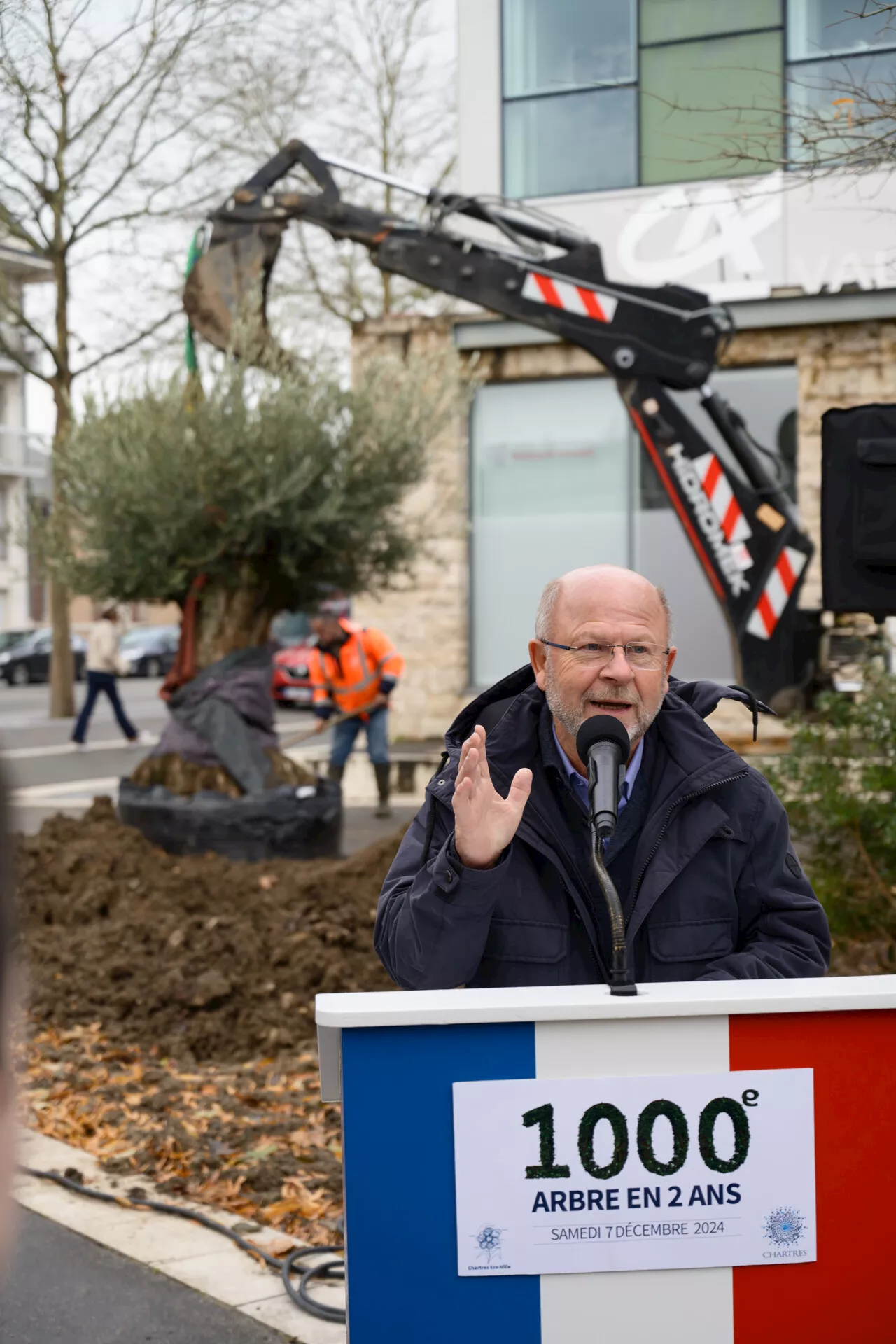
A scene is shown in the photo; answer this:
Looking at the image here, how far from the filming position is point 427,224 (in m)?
10.2

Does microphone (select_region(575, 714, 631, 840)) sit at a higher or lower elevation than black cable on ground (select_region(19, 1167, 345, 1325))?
higher

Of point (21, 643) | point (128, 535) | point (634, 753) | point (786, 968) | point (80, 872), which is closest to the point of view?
point (786, 968)

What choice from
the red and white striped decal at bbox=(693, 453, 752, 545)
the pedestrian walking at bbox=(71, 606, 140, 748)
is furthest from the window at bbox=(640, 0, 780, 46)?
the pedestrian walking at bbox=(71, 606, 140, 748)

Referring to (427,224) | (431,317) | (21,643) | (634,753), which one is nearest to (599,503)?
(431,317)

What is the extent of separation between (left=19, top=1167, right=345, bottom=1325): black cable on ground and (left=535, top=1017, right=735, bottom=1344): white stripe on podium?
1.83 meters

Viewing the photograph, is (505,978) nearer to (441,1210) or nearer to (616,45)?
(441,1210)

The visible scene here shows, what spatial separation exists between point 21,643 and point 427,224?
3449cm

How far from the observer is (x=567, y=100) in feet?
55.1

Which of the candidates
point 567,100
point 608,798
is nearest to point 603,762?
point 608,798

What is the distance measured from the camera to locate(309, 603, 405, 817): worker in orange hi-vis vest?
1227cm

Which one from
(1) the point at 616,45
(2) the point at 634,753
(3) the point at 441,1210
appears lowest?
(3) the point at 441,1210

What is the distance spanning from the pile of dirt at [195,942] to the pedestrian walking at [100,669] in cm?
1100

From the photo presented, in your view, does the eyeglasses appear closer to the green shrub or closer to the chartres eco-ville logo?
the chartres eco-ville logo

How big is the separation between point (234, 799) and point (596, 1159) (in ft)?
21.8
